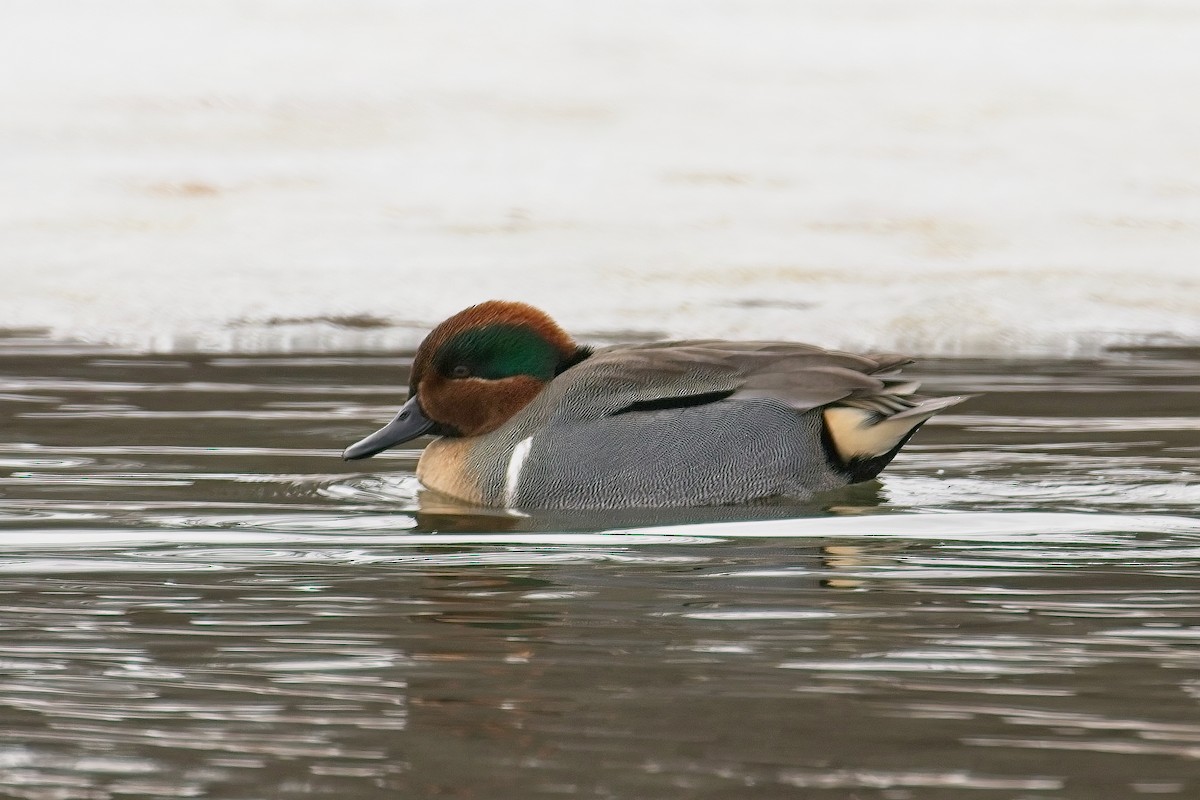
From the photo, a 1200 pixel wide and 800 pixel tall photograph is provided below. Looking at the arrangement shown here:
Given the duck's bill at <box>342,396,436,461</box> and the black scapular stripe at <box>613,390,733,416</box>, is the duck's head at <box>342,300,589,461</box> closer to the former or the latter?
the duck's bill at <box>342,396,436,461</box>

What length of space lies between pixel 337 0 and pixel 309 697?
42.4 feet

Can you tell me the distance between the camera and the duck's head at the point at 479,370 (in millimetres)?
6152

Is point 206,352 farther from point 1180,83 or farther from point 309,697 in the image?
point 1180,83

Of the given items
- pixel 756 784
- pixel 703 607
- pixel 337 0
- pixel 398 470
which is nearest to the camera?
pixel 756 784

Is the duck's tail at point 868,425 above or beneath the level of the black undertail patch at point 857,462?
above

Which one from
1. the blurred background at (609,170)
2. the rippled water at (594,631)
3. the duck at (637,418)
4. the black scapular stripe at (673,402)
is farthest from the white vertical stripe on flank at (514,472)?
the blurred background at (609,170)

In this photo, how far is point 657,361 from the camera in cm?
586

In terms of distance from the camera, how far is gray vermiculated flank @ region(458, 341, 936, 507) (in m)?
5.73

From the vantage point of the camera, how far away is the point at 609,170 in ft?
40.1

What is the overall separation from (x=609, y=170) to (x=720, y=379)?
6.53 meters

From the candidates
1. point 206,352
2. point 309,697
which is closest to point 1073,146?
point 206,352

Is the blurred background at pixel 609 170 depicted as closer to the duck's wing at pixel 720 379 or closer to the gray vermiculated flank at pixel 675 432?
the duck's wing at pixel 720 379

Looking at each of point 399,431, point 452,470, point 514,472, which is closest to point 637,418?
point 514,472

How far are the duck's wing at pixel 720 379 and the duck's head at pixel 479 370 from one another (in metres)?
0.15
